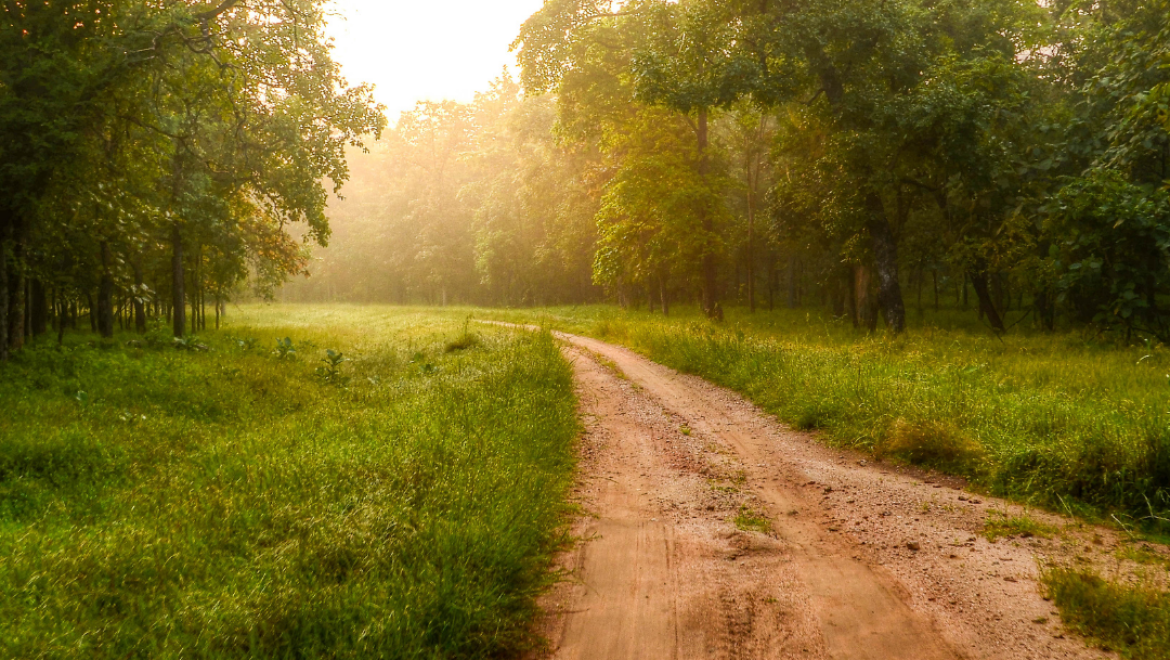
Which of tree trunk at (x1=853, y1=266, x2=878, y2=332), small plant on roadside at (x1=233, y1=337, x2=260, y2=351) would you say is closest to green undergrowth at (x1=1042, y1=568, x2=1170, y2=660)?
small plant on roadside at (x1=233, y1=337, x2=260, y2=351)

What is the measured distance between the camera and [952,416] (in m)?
7.55

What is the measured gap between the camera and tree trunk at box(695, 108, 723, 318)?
2250cm

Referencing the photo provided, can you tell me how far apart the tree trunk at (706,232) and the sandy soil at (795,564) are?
52.2 feet

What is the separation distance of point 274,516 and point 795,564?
3.70 m

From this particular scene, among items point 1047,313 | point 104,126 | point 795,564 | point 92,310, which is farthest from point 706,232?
point 92,310

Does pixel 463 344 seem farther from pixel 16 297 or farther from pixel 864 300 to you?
pixel 864 300

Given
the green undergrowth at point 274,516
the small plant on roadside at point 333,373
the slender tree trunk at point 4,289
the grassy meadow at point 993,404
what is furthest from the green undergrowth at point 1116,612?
the slender tree trunk at point 4,289

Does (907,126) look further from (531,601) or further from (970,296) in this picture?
(970,296)

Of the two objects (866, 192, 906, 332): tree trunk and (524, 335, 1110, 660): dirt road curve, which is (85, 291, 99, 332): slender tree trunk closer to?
(524, 335, 1110, 660): dirt road curve

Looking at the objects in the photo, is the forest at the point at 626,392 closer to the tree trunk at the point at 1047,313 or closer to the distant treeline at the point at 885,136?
the distant treeline at the point at 885,136

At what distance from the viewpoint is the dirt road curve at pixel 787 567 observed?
359 centimetres

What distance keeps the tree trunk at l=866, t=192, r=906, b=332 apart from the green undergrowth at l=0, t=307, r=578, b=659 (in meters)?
11.6

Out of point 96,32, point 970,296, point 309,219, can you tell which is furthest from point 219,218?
point 970,296

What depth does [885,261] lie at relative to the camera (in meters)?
18.2
